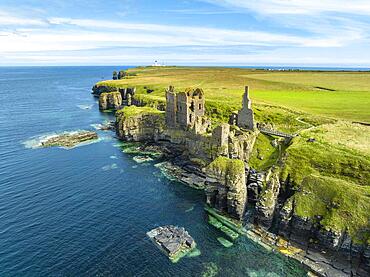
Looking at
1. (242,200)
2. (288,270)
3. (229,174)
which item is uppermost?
(229,174)

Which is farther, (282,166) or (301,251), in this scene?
(282,166)

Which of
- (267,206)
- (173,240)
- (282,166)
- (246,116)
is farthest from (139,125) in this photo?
(267,206)

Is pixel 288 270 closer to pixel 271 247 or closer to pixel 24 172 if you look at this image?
pixel 271 247


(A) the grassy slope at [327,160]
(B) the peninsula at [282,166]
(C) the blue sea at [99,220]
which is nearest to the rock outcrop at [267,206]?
(B) the peninsula at [282,166]

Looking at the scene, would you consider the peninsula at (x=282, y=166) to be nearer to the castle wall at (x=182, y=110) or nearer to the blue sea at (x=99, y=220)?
the castle wall at (x=182, y=110)

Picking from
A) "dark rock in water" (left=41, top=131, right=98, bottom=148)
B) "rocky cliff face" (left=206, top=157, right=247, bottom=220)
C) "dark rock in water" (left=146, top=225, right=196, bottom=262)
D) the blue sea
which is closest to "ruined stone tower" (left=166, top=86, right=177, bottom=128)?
the blue sea

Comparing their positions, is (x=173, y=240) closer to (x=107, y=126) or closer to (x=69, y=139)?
(x=69, y=139)

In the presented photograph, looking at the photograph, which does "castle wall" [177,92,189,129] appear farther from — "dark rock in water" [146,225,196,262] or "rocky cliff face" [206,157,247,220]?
"dark rock in water" [146,225,196,262]

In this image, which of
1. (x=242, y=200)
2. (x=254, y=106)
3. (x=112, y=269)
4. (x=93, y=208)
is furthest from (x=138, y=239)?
(x=254, y=106)
